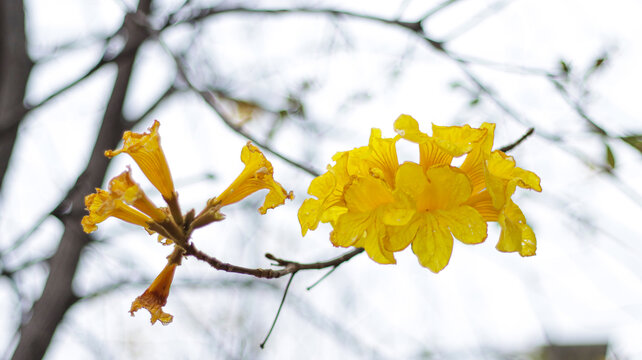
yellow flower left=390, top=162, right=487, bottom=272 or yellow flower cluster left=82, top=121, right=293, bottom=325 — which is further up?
yellow flower left=390, top=162, right=487, bottom=272

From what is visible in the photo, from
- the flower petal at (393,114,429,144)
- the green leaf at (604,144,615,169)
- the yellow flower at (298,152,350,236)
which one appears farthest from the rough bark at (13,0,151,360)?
the green leaf at (604,144,615,169)

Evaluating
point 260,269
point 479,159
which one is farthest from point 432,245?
point 260,269

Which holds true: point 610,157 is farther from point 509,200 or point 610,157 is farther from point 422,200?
point 422,200

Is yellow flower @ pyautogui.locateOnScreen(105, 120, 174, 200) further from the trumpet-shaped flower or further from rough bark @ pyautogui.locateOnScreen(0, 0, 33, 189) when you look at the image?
rough bark @ pyautogui.locateOnScreen(0, 0, 33, 189)

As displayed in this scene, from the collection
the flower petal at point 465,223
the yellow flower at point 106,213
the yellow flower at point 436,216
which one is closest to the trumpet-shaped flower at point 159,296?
the yellow flower at point 106,213

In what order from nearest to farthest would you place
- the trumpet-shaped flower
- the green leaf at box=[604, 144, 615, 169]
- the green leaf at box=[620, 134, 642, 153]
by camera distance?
the trumpet-shaped flower → the green leaf at box=[620, 134, 642, 153] → the green leaf at box=[604, 144, 615, 169]

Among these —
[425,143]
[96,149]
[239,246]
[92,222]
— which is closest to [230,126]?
[92,222]
